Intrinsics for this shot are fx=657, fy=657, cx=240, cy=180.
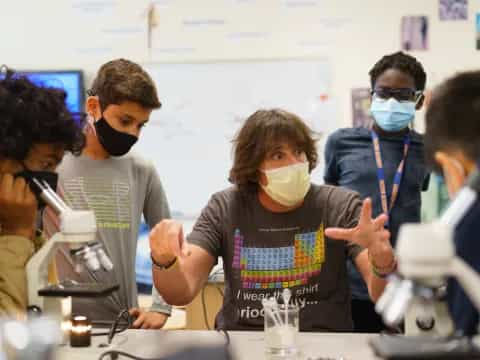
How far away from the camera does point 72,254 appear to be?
167cm

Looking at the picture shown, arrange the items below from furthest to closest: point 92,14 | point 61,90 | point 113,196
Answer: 1. point 92,14
2. point 113,196
3. point 61,90

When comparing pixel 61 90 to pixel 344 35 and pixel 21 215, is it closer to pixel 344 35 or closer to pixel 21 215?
pixel 21 215

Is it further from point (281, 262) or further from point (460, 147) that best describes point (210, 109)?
point (460, 147)

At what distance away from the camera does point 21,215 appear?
169 centimetres

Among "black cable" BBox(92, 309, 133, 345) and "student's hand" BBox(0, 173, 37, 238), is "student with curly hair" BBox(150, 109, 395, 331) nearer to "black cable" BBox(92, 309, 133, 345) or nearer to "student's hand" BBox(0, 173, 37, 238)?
"black cable" BBox(92, 309, 133, 345)

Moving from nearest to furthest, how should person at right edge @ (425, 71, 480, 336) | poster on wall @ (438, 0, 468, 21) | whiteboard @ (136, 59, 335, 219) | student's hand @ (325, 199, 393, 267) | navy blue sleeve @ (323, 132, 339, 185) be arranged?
person at right edge @ (425, 71, 480, 336) < student's hand @ (325, 199, 393, 267) < navy blue sleeve @ (323, 132, 339, 185) < poster on wall @ (438, 0, 468, 21) < whiteboard @ (136, 59, 335, 219)

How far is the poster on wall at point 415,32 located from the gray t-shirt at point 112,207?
2.07m

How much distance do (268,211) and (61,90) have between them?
0.79 meters

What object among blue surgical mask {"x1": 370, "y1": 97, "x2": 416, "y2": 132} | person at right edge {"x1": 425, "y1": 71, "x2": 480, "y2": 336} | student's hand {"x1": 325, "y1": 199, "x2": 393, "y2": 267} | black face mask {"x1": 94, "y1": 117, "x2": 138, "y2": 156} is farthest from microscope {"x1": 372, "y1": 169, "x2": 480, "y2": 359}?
blue surgical mask {"x1": 370, "y1": 97, "x2": 416, "y2": 132}

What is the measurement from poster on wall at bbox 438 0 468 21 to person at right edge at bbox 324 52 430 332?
1268 mm

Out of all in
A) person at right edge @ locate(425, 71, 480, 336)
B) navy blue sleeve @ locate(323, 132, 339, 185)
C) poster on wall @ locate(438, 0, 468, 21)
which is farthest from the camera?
poster on wall @ locate(438, 0, 468, 21)

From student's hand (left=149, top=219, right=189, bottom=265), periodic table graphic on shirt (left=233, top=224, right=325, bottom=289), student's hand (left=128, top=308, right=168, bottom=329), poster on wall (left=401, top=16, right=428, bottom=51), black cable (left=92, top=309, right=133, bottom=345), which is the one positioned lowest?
student's hand (left=128, top=308, right=168, bottom=329)

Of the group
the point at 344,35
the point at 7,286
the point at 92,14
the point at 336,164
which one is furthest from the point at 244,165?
the point at 92,14

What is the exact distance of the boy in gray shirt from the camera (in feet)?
7.48
